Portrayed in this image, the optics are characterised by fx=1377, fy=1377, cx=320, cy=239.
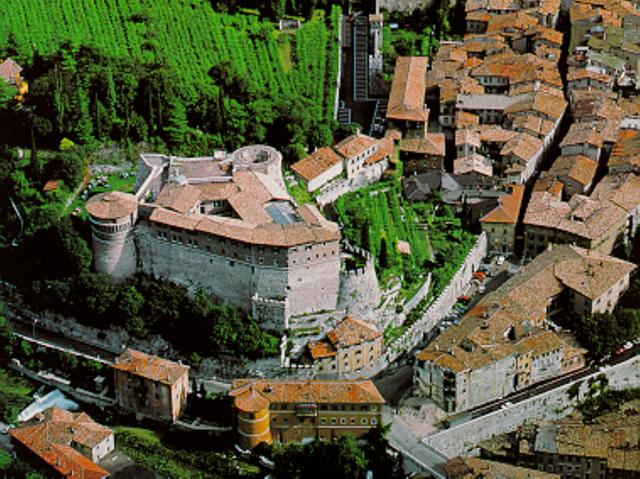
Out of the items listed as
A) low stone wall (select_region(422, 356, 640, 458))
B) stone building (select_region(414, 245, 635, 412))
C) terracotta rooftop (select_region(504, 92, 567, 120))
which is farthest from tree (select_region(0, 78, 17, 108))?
low stone wall (select_region(422, 356, 640, 458))

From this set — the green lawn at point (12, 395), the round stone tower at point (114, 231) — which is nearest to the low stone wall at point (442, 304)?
the round stone tower at point (114, 231)

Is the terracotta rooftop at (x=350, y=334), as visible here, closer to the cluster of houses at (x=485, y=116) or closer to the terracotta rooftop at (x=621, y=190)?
the cluster of houses at (x=485, y=116)

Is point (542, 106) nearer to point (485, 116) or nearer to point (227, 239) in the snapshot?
point (485, 116)

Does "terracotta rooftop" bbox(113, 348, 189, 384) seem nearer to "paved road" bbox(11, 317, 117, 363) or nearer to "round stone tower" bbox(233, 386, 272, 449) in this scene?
"paved road" bbox(11, 317, 117, 363)

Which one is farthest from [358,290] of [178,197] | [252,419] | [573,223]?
[573,223]

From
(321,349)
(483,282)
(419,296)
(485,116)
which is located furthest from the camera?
(485,116)

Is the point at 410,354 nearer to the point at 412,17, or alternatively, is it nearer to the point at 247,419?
the point at 247,419
